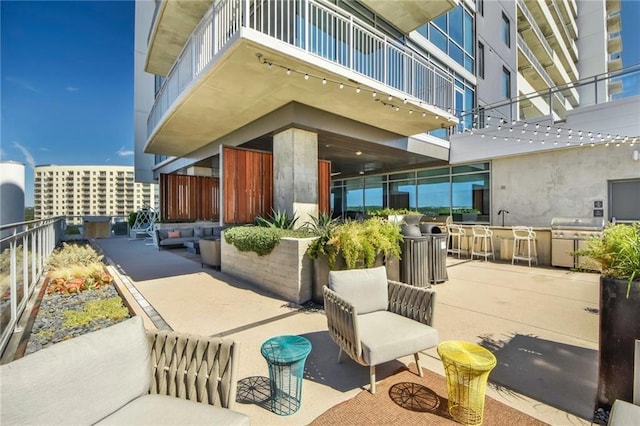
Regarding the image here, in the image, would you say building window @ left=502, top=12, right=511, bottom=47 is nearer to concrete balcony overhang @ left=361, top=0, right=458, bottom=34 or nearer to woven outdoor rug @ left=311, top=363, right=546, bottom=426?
concrete balcony overhang @ left=361, top=0, right=458, bottom=34

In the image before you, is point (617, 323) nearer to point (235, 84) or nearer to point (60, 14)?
point (235, 84)

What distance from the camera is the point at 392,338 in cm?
257

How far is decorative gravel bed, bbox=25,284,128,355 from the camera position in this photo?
327 centimetres

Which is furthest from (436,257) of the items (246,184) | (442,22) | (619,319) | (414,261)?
(442,22)

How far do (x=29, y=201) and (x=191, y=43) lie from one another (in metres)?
9.92

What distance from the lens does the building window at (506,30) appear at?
48.0 ft

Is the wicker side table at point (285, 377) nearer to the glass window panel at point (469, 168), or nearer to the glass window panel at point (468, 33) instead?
the glass window panel at point (469, 168)

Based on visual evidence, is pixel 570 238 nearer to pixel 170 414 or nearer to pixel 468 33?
pixel 170 414

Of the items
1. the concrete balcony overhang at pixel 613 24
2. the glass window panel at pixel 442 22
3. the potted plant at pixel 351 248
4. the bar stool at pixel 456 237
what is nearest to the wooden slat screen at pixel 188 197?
the potted plant at pixel 351 248

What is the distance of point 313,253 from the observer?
496cm

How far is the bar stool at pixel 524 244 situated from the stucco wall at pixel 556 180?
6.74 feet

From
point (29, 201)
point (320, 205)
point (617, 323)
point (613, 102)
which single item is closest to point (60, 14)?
point (29, 201)

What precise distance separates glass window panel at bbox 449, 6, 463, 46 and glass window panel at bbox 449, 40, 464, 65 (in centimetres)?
30

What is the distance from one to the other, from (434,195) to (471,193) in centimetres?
159
